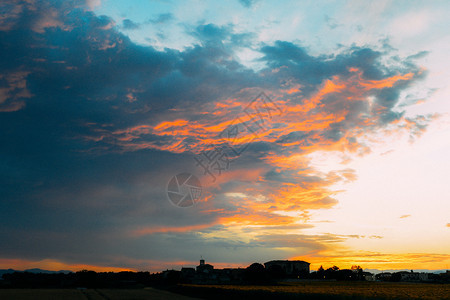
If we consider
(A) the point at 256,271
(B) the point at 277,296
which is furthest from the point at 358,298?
(A) the point at 256,271

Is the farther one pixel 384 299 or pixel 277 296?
pixel 277 296

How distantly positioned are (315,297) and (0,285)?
151 meters

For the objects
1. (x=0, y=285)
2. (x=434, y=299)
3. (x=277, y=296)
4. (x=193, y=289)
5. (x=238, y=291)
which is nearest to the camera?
(x=277, y=296)

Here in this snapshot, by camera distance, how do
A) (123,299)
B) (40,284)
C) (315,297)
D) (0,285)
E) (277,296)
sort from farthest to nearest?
(40,284)
(0,285)
(123,299)
(277,296)
(315,297)

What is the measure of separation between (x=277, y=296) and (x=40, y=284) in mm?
156776

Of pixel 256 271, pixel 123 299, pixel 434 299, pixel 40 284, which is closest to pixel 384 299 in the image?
pixel 434 299

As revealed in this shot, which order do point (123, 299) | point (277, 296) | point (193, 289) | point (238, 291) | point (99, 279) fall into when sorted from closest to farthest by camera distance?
point (277, 296)
point (238, 291)
point (123, 299)
point (193, 289)
point (99, 279)

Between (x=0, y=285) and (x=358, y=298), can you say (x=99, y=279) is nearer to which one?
(x=0, y=285)

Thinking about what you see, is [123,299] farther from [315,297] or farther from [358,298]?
[358,298]

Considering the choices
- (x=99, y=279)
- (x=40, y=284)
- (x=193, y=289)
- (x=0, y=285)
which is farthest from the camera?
(x=99, y=279)

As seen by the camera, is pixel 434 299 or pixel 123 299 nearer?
pixel 434 299

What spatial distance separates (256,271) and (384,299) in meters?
140

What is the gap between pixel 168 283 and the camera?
190750 millimetres

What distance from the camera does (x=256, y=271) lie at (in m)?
191
